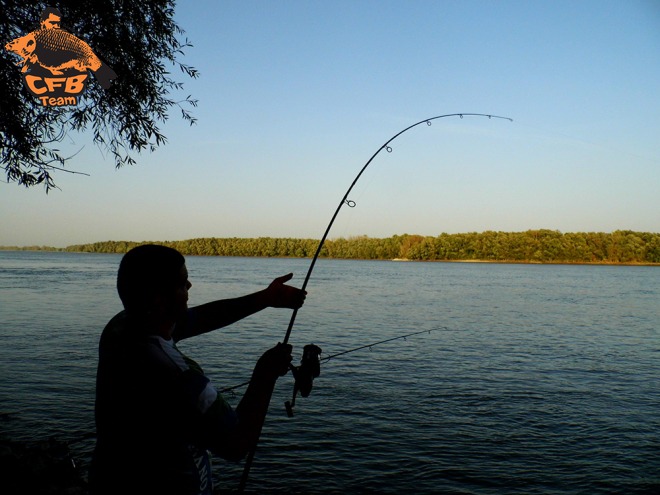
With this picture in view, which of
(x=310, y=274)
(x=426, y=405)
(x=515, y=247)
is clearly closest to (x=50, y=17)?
(x=310, y=274)

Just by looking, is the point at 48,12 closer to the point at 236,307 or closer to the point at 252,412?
the point at 236,307

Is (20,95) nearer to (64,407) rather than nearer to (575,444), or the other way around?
(64,407)

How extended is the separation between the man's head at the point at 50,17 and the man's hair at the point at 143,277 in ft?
22.6

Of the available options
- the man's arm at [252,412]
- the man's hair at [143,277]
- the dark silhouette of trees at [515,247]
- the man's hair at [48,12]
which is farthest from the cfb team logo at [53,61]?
the dark silhouette of trees at [515,247]

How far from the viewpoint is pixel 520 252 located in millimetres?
144375

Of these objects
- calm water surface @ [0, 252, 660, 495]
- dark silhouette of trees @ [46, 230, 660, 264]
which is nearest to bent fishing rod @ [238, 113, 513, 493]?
calm water surface @ [0, 252, 660, 495]

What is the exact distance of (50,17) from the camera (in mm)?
7402

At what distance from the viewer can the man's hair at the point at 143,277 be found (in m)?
1.95

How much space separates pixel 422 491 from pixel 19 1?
8233 mm

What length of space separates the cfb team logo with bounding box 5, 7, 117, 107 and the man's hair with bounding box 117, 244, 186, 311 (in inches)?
262

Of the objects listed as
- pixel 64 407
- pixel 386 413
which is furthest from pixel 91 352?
pixel 386 413

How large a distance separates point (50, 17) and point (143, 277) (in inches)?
277

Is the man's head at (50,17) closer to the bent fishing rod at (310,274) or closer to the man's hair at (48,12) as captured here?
the man's hair at (48,12)

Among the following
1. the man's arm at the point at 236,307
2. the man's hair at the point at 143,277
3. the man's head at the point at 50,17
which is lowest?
the man's arm at the point at 236,307
